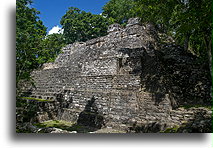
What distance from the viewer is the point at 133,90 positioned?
5285 mm

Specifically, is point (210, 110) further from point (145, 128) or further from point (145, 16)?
point (145, 16)

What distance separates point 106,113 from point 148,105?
1.51 metres

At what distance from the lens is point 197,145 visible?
3.71m

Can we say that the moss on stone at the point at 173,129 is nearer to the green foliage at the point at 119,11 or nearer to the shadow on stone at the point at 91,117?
the shadow on stone at the point at 91,117

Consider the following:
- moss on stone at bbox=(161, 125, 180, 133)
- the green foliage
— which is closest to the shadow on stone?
moss on stone at bbox=(161, 125, 180, 133)

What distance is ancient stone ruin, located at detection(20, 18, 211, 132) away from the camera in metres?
4.37

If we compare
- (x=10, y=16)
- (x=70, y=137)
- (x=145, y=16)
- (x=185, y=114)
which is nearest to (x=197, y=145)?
(x=185, y=114)

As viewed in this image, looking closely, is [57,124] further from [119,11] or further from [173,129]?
[119,11]

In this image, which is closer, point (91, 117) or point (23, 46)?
point (23, 46)

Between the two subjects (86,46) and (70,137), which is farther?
(86,46)

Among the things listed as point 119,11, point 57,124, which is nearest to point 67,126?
point 57,124

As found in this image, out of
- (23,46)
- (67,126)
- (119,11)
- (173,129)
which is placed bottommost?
(67,126)

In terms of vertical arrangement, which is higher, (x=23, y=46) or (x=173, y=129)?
(x=23, y=46)

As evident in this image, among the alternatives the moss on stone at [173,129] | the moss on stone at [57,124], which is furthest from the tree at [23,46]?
the moss on stone at [173,129]
